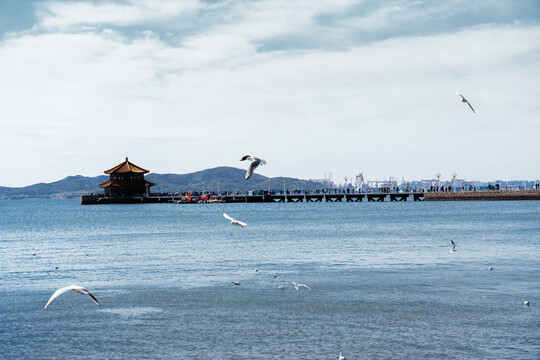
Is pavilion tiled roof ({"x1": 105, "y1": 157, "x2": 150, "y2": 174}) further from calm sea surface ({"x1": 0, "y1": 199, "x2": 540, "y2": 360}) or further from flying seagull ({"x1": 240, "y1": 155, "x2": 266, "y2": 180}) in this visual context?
flying seagull ({"x1": 240, "y1": 155, "x2": 266, "y2": 180})

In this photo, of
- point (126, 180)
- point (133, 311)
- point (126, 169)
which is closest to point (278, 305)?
point (133, 311)

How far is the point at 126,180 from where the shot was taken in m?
180

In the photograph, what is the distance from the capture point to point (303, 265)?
125 ft

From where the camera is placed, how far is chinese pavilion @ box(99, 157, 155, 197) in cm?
17888

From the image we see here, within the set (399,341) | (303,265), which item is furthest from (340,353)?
(303,265)

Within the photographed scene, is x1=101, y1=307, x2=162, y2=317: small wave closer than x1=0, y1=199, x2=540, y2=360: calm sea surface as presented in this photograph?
No

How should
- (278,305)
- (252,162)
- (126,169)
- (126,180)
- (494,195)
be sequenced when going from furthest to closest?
(126,180) → (126,169) → (494,195) → (278,305) → (252,162)

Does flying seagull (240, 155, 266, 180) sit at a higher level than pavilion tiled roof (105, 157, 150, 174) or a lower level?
lower

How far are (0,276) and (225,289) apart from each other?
1457 cm

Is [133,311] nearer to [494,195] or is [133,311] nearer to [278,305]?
[278,305]

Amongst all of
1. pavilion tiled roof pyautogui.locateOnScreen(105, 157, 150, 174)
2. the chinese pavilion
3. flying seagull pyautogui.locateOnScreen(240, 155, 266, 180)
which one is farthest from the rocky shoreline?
flying seagull pyautogui.locateOnScreen(240, 155, 266, 180)

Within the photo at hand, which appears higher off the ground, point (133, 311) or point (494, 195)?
point (494, 195)

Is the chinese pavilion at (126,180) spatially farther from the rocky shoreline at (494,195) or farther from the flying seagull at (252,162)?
the flying seagull at (252,162)

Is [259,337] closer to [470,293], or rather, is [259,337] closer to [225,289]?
[225,289]
